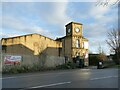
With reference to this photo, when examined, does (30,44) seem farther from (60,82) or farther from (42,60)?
(60,82)

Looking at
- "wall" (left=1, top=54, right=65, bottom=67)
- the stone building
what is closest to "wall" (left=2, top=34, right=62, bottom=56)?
the stone building

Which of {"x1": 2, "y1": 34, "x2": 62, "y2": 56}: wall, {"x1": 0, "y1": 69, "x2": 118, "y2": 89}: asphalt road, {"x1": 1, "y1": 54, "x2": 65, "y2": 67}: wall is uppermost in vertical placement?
{"x1": 2, "y1": 34, "x2": 62, "y2": 56}: wall

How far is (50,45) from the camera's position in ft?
166

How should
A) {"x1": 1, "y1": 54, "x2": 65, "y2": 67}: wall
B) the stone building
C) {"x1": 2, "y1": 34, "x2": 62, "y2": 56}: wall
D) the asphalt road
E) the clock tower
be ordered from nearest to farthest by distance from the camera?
the asphalt road → {"x1": 1, "y1": 54, "x2": 65, "y2": 67}: wall → {"x1": 2, "y1": 34, "x2": 62, "y2": 56}: wall → the stone building → the clock tower

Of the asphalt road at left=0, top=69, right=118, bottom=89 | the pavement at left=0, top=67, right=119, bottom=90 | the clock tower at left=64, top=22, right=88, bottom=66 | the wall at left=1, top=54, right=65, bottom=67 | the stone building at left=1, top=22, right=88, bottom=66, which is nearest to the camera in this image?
the pavement at left=0, top=67, right=119, bottom=90

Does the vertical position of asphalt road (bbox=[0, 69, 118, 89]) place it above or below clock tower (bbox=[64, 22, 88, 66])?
below

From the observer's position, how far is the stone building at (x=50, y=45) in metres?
44.2

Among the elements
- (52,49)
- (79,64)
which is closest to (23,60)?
(79,64)

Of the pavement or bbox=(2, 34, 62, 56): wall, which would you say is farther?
bbox=(2, 34, 62, 56): wall

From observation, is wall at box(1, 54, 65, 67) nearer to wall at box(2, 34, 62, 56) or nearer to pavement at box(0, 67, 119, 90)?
wall at box(2, 34, 62, 56)

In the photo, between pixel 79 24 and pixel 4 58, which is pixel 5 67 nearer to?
pixel 4 58

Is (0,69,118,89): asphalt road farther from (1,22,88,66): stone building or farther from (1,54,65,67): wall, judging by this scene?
(1,22,88,66): stone building

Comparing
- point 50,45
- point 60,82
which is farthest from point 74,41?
point 60,82

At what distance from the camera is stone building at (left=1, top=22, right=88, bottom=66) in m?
44.2
